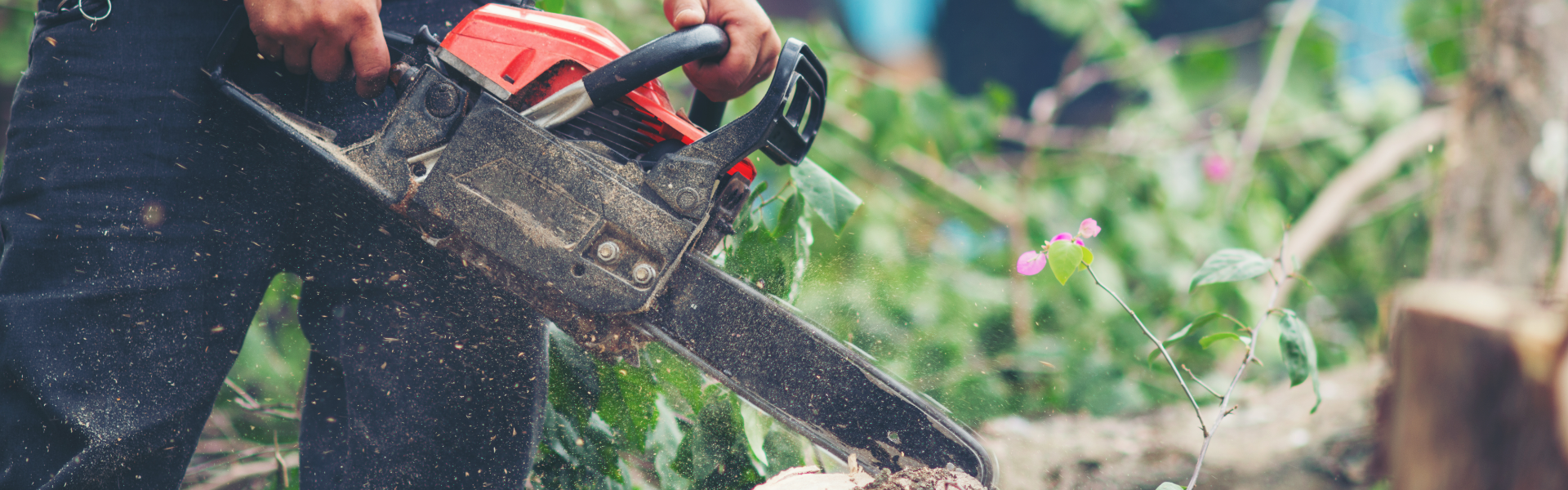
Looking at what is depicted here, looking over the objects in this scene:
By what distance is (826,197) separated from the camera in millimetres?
1417

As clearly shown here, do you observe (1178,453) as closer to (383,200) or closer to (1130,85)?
(383,200)

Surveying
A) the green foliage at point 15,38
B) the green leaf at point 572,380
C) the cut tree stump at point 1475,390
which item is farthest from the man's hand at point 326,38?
the green foliage at point 15,38

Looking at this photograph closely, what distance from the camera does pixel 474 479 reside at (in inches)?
50.1

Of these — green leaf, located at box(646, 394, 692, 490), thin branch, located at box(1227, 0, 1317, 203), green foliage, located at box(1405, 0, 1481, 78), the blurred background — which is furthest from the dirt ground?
green foliage, located at box(1405, 0, 1481, 78)

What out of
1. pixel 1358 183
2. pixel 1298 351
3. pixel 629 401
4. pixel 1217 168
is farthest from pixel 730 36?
pixel 1358 183

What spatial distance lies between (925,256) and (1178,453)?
1073mm

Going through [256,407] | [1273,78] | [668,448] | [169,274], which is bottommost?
[256,407]

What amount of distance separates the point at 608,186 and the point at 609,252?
82mm

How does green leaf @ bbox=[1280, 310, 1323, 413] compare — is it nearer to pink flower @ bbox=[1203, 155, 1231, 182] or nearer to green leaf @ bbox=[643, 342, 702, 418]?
green leaf @ bbox=[643, 342, 702, 418]

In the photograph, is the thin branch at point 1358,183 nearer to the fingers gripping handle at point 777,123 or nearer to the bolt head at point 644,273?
the fingers gripping handle at point 777,123

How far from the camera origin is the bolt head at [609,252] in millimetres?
1000

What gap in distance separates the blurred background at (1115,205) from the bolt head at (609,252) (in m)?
0.76

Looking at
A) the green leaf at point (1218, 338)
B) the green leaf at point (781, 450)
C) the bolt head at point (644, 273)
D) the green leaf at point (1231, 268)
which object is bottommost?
the green leaf at point (781, 450)

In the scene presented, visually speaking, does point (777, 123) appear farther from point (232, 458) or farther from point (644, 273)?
point (232, 458)
